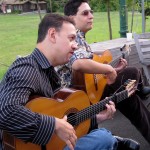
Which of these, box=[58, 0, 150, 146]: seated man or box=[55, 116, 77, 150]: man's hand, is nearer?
box=[55, 116, 77, 150]: man's hand

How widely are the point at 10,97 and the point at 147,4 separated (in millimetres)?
6644

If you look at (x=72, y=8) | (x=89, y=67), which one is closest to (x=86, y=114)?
(x=89, y=67)

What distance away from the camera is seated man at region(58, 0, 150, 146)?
3297 millimetres

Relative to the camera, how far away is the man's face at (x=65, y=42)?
2330 millimetres

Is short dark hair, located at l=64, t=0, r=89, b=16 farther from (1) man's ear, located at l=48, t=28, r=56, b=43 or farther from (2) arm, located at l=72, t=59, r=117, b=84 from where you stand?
(1) man's ear, located at l=48, t=28, r=56, b=43

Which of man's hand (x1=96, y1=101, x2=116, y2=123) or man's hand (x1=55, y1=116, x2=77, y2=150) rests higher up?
man's hand (x1=55, y1=116, x2=77, y2=150)

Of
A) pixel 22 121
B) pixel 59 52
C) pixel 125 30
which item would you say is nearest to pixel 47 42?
pixel 59 52

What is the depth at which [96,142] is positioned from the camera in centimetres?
236

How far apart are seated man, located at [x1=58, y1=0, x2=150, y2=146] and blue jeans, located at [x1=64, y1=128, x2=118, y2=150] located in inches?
37.9

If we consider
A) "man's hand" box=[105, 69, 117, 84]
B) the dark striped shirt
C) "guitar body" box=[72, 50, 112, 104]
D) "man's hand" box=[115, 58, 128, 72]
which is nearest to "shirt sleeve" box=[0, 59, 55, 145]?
the dark striped shirt

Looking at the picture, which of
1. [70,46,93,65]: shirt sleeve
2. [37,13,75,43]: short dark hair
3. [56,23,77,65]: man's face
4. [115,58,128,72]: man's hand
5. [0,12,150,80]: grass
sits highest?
[37,13,75,43]: short dark hair

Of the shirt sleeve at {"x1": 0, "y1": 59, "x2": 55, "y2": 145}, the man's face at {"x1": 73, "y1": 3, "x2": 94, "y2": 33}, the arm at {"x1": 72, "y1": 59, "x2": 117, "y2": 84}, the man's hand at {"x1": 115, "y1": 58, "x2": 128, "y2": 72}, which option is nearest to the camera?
the shirt sleeve at {"x1": 0, "y1": 59, "x2": 55, "y2": 145}

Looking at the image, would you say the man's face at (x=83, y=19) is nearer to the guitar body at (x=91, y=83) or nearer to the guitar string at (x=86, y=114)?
the guitar body at (x=91, y=83)

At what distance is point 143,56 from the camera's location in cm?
455
